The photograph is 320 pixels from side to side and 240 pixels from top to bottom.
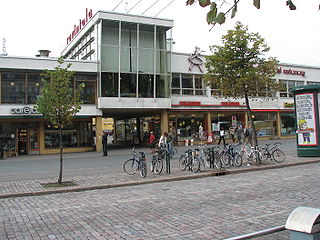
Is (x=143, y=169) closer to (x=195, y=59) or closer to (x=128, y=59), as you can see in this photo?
(x=128, y=59)

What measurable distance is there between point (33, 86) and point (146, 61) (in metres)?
9.89

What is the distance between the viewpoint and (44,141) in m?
27.2

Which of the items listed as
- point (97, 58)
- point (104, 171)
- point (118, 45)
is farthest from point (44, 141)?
point (104, 171)

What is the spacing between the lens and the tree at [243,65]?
15672 millimetres

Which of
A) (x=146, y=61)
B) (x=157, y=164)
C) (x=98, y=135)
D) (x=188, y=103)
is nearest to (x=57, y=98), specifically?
(x=157, y=164)

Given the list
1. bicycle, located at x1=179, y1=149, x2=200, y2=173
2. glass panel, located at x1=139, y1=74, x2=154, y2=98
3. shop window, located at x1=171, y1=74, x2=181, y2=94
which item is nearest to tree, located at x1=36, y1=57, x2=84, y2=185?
bicycle, located at x1=179, y1=149, x2=200, y2=173

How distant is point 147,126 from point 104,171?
19.6m

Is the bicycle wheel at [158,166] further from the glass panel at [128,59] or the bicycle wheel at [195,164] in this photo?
the glass panel at [128,59]

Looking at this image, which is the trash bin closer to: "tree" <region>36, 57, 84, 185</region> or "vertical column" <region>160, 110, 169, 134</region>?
"tree" <region>36, 57, 84, 185</region>

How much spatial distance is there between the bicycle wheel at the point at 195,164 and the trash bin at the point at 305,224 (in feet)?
34.4

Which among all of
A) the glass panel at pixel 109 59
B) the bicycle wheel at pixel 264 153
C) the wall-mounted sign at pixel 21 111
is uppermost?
the glass panel at pixel 109 59

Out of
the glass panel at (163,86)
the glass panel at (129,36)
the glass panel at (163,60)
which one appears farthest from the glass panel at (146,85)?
the glass panel at (129,36)

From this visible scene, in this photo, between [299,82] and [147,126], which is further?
[299,82]

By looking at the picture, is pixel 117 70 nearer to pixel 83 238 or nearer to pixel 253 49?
pixel 253 49
